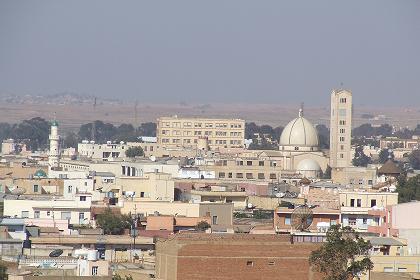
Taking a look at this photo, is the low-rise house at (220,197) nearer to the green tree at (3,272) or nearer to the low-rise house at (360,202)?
the low-rise house at (360,202)

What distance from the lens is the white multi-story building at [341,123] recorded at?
9519 cm

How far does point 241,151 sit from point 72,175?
32.2 m

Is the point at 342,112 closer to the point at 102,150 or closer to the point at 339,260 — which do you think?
the point at 102,150

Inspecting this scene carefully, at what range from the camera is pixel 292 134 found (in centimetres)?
9094

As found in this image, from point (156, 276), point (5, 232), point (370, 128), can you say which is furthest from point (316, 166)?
point (370, 128)

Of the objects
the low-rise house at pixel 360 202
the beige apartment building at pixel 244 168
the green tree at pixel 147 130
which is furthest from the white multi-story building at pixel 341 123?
the low-rise house at pixel 360 202

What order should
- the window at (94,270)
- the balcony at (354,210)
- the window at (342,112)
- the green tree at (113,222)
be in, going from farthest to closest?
1. the window at (342,112)
2. the balcony at (354,210)
3. the green tree at (113,222)
4. the window at (94,270)

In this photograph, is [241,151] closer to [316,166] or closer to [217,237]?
[316,166]

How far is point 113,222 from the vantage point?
4456 cm

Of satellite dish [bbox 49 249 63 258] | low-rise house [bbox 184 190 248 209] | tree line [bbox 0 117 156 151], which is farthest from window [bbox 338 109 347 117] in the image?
satellite dish [bbox 49 249 63 258]

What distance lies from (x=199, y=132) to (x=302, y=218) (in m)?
75.1

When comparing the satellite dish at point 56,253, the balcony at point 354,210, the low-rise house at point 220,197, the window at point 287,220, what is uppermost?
the low-rise house at point 220,197

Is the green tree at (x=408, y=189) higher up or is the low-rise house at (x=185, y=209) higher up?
the green tree at (x=408, y=189)

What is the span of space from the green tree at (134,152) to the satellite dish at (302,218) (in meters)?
53.1
